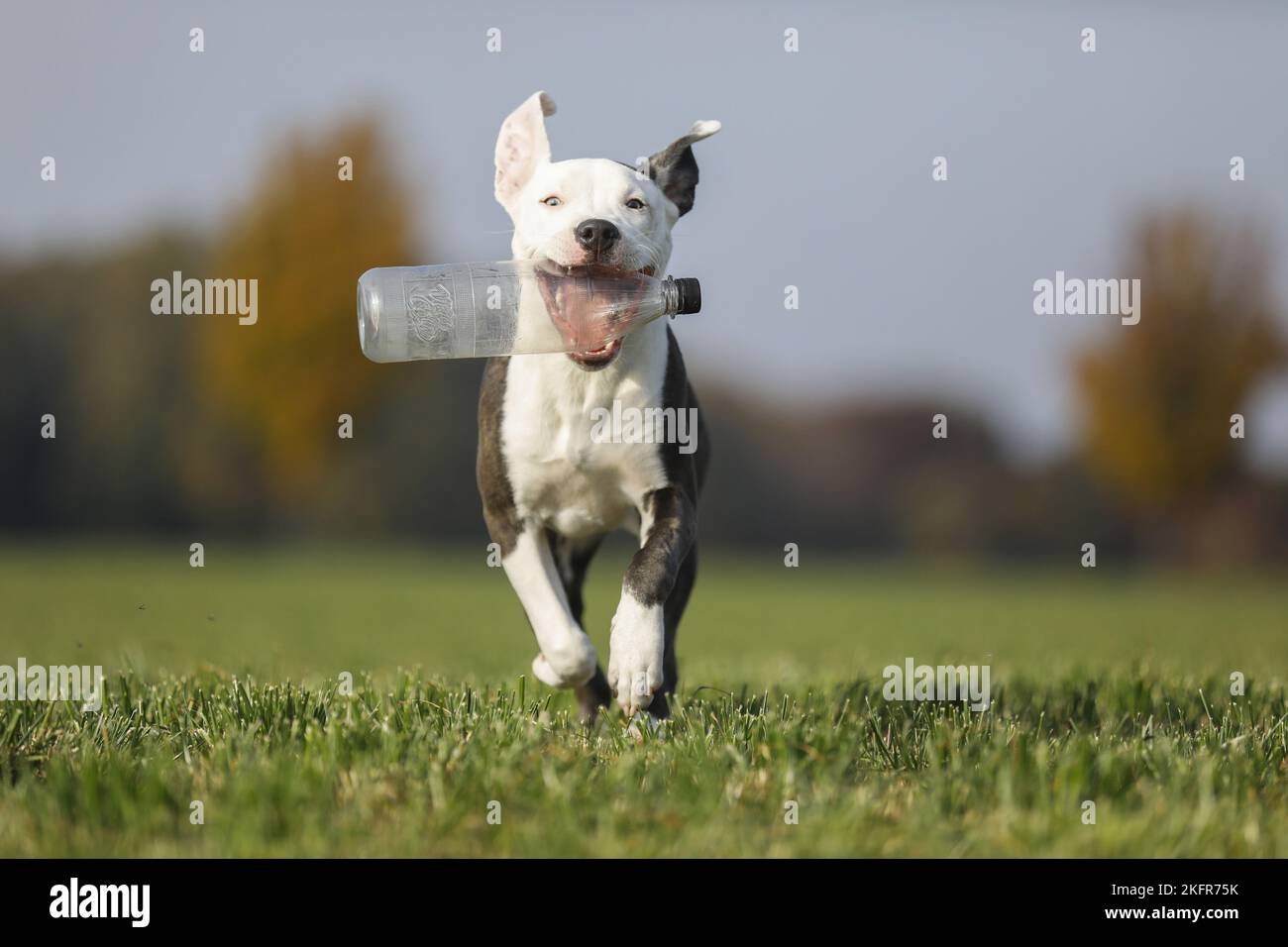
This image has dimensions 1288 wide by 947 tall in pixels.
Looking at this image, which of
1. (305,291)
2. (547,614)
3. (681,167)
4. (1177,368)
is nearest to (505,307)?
(681,167)

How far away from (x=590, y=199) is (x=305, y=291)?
27.9 m

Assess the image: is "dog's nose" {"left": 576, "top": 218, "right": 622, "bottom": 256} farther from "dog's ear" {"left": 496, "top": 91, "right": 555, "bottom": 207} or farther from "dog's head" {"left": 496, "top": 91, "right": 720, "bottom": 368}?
"dog's ear" {"left": 496, "top": 91, "right": 555, "bottom": 207}

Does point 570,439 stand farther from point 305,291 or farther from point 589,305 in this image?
point 305,291

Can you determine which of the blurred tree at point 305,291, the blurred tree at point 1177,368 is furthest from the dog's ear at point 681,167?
the blurred tree at point 1177,368

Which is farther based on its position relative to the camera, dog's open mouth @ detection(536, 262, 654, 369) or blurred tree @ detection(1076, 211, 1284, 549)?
blurred tree @ detection(1076, 211, 1284, 549)

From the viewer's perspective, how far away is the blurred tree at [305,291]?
1215 inches

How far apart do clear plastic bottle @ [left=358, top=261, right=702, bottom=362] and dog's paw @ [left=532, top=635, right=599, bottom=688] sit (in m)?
1.05

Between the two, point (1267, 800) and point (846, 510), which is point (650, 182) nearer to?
point (1267, 800)

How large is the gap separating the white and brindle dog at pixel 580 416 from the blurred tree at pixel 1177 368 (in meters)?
32.8

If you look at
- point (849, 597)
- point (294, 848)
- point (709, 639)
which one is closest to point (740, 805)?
point (294, 848)

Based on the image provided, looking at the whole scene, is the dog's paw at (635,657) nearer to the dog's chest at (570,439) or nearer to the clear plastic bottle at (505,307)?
the dog's chest at (570,439)

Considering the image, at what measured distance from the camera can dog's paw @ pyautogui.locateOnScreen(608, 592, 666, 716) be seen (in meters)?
4.16

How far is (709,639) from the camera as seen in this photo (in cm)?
1372

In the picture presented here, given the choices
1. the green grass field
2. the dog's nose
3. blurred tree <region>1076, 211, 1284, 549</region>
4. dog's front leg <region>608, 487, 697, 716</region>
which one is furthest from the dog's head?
blurred tree <region>1076, 211, 1284, 549</region>
